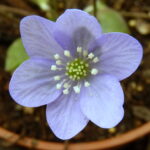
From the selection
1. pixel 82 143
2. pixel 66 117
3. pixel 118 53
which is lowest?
pixel 82 143

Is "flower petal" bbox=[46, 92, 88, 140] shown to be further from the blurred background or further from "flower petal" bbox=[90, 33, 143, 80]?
the blurred background

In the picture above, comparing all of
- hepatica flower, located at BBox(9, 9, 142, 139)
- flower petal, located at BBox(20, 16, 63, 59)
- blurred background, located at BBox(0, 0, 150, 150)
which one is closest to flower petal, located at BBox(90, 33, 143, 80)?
hepatica flower, located at BBox(9, 9, 142, 139)

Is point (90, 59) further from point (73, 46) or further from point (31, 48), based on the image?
point (31, 48)

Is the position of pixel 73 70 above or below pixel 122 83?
above

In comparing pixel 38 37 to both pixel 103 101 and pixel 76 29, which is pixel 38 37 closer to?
pixel 76 29

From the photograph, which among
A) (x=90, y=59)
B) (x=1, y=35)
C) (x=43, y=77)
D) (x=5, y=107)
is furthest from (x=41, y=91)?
(x=1, y=35)

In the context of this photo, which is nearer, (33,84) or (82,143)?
(33,84)

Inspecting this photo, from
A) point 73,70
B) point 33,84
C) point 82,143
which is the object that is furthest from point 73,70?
point 82,143

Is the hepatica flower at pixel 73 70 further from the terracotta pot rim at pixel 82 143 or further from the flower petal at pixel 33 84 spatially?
the terracotta pot rim at pixel 82 143
